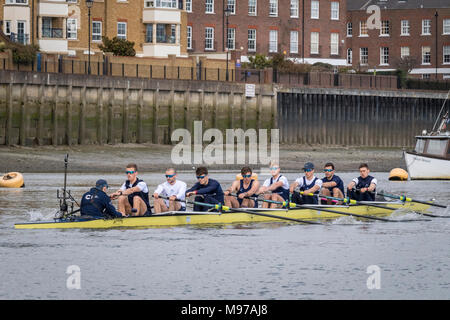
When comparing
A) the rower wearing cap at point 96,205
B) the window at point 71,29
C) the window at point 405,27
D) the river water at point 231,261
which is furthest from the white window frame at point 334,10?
the rower wearing cap at point 96,205

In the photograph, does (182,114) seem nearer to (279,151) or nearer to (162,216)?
(279,151)

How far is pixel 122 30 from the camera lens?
73.2 meters

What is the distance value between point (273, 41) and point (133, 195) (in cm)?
6330

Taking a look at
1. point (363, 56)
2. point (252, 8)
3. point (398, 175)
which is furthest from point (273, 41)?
point (398, 175)

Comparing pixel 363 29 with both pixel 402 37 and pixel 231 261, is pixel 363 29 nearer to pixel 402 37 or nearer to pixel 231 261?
pixel 402 37

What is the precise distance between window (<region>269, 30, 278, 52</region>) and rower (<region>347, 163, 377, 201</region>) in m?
58.1

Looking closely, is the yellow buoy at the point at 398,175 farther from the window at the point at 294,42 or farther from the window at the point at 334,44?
the window at the point at 334,44

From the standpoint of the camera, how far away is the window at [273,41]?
286ft

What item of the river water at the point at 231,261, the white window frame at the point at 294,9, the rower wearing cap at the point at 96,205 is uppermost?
the white window frame at the point at 294,9

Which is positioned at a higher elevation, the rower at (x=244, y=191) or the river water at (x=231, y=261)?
the rower at (x=244, y=191)

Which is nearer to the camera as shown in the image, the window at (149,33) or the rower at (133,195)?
the rower at (133,195)

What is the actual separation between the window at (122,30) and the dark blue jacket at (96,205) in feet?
163

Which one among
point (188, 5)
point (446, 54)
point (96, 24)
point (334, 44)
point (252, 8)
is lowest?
point (96, 24)
